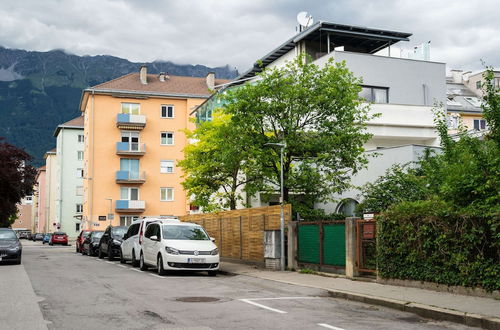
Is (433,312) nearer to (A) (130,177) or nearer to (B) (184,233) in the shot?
(B) (184,233)

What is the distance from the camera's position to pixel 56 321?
31.4 feet

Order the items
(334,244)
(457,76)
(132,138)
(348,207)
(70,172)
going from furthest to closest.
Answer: (70,172) → (457,76) → (132,138) → (348,207) → (334,244)

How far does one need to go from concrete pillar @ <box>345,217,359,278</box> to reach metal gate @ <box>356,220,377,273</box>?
0.12 meters

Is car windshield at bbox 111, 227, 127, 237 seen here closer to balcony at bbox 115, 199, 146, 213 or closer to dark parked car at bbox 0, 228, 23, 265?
dark parked car at bbox 0, 228, 23, 265

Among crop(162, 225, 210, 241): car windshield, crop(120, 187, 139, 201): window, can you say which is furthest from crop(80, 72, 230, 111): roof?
crop(162, 225, 210, 241): car windshield

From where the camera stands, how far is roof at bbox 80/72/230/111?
67.9 metres

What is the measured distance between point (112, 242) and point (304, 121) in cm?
1208

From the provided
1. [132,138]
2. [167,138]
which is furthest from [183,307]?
[167,138]

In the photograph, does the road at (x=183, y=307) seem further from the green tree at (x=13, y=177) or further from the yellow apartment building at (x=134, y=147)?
the yellow apartment building at (x=134, y=147)

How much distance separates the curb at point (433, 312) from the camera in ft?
31.6

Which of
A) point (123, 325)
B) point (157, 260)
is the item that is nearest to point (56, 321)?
point (123, 325)

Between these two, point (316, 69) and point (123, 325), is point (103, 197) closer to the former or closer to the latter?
point (316, 69)

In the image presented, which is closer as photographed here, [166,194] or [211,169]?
[211,169]

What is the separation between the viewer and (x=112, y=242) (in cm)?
2958
